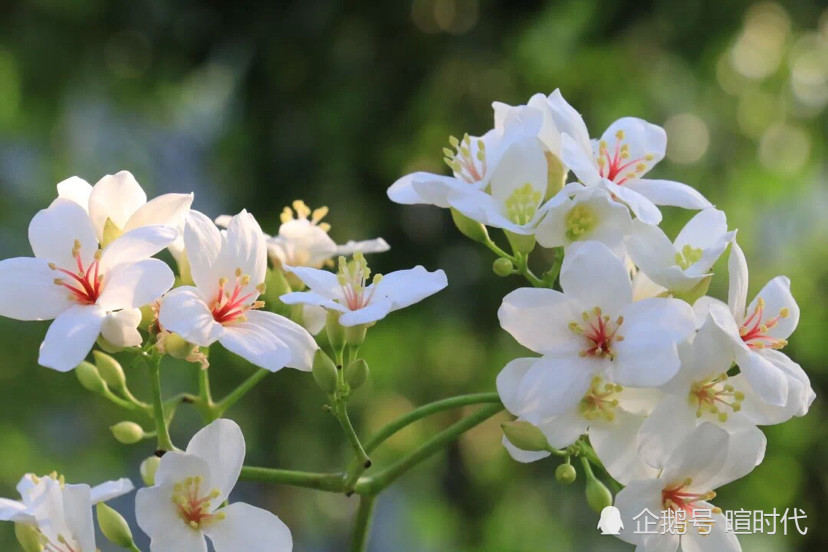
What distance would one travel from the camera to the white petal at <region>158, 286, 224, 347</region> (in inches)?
28.5

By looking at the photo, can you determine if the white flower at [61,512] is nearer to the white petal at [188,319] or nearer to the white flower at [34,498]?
the white flower at [34,498]

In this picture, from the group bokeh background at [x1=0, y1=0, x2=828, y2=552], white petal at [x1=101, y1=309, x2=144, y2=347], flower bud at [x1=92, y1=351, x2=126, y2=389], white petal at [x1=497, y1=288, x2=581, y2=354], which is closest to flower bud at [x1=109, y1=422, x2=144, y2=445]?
flower bud at [x1=92, y1=351, x2=126, y2=389]

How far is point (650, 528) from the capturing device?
0.77 metres

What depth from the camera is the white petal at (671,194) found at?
0.86 meters

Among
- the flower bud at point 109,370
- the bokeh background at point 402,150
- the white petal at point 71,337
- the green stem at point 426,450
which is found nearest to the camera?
the white petal at point 71,337

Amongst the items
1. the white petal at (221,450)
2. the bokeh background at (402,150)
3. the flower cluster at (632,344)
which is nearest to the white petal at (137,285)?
the white petal at (221,450)

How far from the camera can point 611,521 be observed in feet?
2.57

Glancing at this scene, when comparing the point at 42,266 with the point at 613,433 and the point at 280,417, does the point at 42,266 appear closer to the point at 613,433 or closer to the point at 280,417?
the point at 613,433

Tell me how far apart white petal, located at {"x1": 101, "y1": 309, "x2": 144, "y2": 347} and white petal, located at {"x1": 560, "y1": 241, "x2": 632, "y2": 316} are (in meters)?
0.33

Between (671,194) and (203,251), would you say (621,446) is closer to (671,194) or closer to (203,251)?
(671,194)

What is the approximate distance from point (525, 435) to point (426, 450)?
0.29 feet

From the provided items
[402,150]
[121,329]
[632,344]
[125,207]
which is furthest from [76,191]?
[402,150]

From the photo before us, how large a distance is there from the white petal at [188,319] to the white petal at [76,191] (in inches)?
6.1

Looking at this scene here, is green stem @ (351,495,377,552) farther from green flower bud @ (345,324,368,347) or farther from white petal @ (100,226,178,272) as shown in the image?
white petal @ (100,226,178,272)
